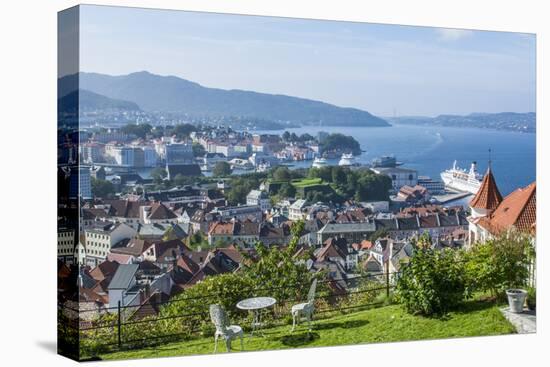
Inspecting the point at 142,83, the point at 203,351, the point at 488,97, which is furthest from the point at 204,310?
the point at 488,97

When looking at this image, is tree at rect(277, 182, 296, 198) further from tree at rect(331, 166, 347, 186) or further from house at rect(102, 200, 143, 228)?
house at rect(102, 200, 143, 228)

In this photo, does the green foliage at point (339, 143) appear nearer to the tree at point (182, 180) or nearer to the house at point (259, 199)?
the house at point (259, 199)

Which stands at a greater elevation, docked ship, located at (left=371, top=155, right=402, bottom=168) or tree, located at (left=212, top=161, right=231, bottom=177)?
docked ship, located at (left=371, top=155, right=402, bottom=168)

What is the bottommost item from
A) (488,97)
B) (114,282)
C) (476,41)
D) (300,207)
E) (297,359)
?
(297,359)

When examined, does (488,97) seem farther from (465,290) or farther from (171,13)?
(171,13)

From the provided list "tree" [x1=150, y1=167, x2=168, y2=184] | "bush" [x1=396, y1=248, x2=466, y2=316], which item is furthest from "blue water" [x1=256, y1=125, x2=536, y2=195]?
"tree" [x1=150, y1=167, x2=168, y2=184]
